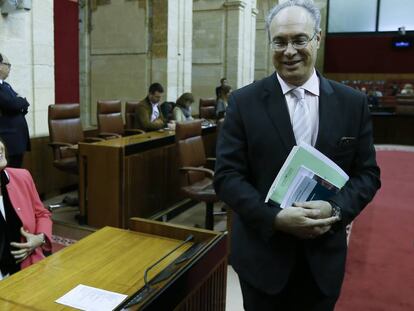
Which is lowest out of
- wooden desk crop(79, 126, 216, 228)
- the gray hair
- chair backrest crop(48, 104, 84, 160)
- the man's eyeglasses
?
wooden desk crop(79, 126, 216, 228)

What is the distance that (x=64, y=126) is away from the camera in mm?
4875

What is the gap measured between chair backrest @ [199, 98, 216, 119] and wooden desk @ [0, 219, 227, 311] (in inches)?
244

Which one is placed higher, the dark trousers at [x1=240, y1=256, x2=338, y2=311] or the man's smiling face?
the man's smiling face

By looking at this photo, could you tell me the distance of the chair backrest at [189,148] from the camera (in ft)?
12.9

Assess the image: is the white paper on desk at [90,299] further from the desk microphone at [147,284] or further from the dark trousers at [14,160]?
the dark trousers at [14,160]

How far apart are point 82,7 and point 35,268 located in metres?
7.63

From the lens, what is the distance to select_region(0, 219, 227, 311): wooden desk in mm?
1407

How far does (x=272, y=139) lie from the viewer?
4.35 ft

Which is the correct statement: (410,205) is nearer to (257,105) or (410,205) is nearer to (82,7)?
(257,105)

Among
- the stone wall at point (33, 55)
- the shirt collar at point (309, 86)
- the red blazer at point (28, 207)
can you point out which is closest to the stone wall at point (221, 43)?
the stone wall at point (33, 55)

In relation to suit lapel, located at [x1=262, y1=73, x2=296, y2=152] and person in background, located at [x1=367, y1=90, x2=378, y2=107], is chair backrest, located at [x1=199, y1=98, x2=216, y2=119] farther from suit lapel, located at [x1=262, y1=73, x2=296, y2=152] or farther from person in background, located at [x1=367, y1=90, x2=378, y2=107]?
suit lapel, located at [x1=262, y1=73, x2=296, y2=152]

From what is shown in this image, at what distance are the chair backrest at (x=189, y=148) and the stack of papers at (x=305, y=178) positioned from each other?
2604mm

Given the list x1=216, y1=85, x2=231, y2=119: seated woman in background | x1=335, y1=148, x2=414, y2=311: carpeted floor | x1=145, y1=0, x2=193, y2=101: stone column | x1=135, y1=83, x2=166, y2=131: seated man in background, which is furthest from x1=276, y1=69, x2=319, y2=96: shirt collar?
x1=145, y1=0, x2=193, y2=101: stone column

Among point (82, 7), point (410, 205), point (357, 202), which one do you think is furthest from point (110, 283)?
point (82, 7)
